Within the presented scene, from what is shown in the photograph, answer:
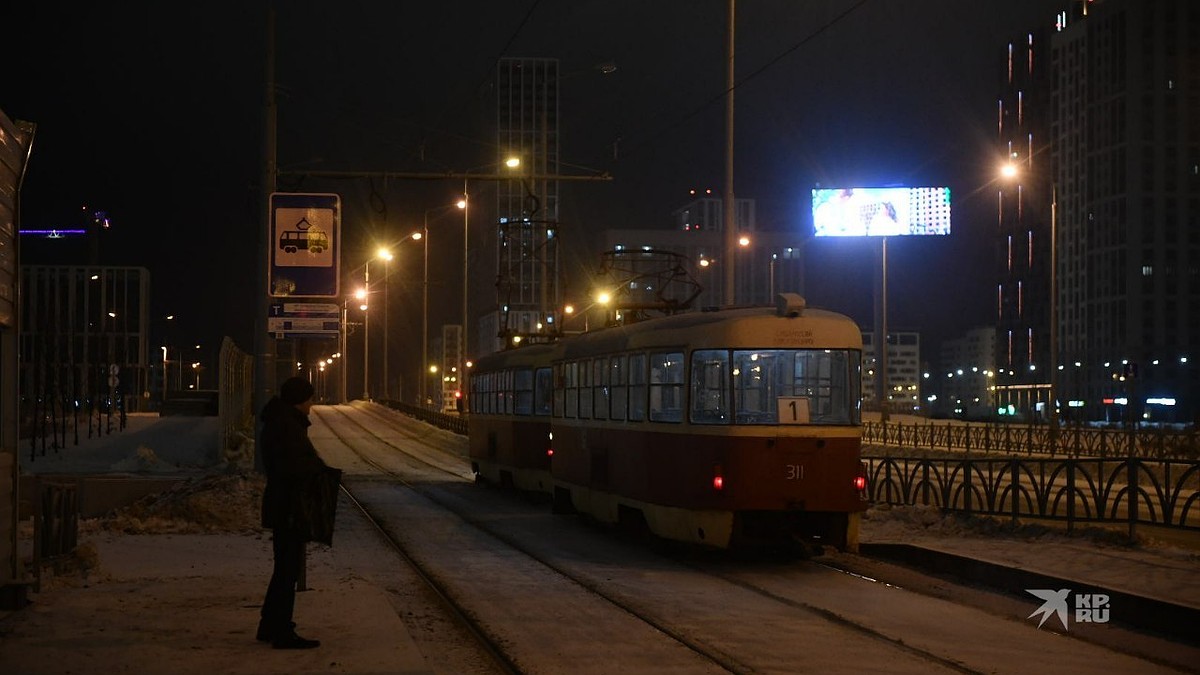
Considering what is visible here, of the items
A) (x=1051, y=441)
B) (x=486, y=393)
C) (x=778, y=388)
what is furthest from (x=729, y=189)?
(x=1051, y=441)

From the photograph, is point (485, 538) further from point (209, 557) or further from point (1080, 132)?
point (1080, 132)

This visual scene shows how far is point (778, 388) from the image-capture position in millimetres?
15430

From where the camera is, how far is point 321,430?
63.1 m

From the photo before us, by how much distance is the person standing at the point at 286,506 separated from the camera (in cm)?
873

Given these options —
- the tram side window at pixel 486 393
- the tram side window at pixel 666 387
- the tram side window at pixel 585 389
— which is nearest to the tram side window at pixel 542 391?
the tram side window at pixel 585 389

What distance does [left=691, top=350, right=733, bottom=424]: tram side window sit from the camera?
15.4 meters

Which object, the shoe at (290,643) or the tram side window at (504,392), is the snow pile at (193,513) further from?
the shoe at (290,643)

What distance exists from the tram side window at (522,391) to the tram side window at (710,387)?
9.76m

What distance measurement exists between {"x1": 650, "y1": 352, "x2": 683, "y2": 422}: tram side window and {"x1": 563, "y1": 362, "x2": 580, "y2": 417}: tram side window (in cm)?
396

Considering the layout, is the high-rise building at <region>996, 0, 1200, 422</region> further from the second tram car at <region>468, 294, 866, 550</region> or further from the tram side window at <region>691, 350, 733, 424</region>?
the tram side window at <region>691, 350, 733, 424</region>

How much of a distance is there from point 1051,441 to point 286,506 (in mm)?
35435

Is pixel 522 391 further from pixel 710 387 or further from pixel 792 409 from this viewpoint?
pixel 792 409

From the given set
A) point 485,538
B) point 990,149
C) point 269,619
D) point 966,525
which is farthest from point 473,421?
point 990,149

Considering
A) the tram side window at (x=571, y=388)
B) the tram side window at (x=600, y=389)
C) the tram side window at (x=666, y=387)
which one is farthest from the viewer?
the tram side window at (x=571, y=388)
